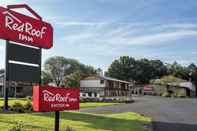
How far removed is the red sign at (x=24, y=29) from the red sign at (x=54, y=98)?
167 cm

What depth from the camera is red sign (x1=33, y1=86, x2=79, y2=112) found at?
1061 centimetres

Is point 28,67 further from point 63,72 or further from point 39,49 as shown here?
point 63,72

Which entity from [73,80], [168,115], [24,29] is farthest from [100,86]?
[24,29]

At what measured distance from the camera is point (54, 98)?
1123 cm

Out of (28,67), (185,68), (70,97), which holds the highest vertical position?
(185,68)

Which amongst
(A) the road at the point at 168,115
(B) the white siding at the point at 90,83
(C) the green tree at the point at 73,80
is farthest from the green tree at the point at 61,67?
(A) the road at the point at 168,115

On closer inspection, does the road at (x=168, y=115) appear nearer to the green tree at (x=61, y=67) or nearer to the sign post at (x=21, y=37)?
the sign post at (x=21, y=37)

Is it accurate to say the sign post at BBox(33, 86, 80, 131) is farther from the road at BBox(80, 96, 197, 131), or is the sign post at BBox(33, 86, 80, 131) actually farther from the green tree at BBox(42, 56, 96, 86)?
the green tree at BBox(42, 56, 96, 86)

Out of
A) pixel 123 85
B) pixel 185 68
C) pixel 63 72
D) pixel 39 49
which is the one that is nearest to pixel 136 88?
pixel 123 85

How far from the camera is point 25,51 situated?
11945mm

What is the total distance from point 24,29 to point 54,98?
2.20 metres

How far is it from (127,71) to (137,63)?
6.49 m

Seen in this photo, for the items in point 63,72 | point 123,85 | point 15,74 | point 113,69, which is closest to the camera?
point 15,74

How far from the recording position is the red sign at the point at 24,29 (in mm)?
10742
